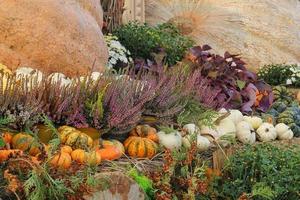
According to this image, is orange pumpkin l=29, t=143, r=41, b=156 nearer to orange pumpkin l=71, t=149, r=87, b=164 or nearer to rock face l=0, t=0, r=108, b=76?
orange pumpkin l=71, t=149, r=87, b=164

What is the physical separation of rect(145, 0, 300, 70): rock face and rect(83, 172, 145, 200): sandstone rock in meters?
6.10

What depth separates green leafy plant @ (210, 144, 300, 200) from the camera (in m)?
4.96

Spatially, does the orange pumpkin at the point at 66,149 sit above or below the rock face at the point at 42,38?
below

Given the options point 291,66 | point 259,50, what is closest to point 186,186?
point 291,66

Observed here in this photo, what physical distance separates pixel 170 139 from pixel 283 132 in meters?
1.70

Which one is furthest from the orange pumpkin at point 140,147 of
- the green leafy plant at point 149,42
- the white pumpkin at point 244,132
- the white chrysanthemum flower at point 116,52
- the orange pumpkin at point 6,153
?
the green leafy plant at point 149,42

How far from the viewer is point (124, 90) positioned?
5.32 metres

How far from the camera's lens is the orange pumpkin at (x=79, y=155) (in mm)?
4613

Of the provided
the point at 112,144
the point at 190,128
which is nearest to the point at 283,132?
the point at 190,128

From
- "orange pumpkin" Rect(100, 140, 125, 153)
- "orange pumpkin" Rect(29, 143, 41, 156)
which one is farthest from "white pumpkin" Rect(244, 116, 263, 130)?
"orange pumpkin" Rect(29, 143, 41, 156)

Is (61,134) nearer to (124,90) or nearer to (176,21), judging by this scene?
(124,90)

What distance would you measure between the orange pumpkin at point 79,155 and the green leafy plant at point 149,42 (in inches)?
163

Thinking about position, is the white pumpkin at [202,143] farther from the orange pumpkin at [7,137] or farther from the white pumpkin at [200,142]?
the orange pumpkin at [7,137]

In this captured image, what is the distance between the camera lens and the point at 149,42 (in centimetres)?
886
